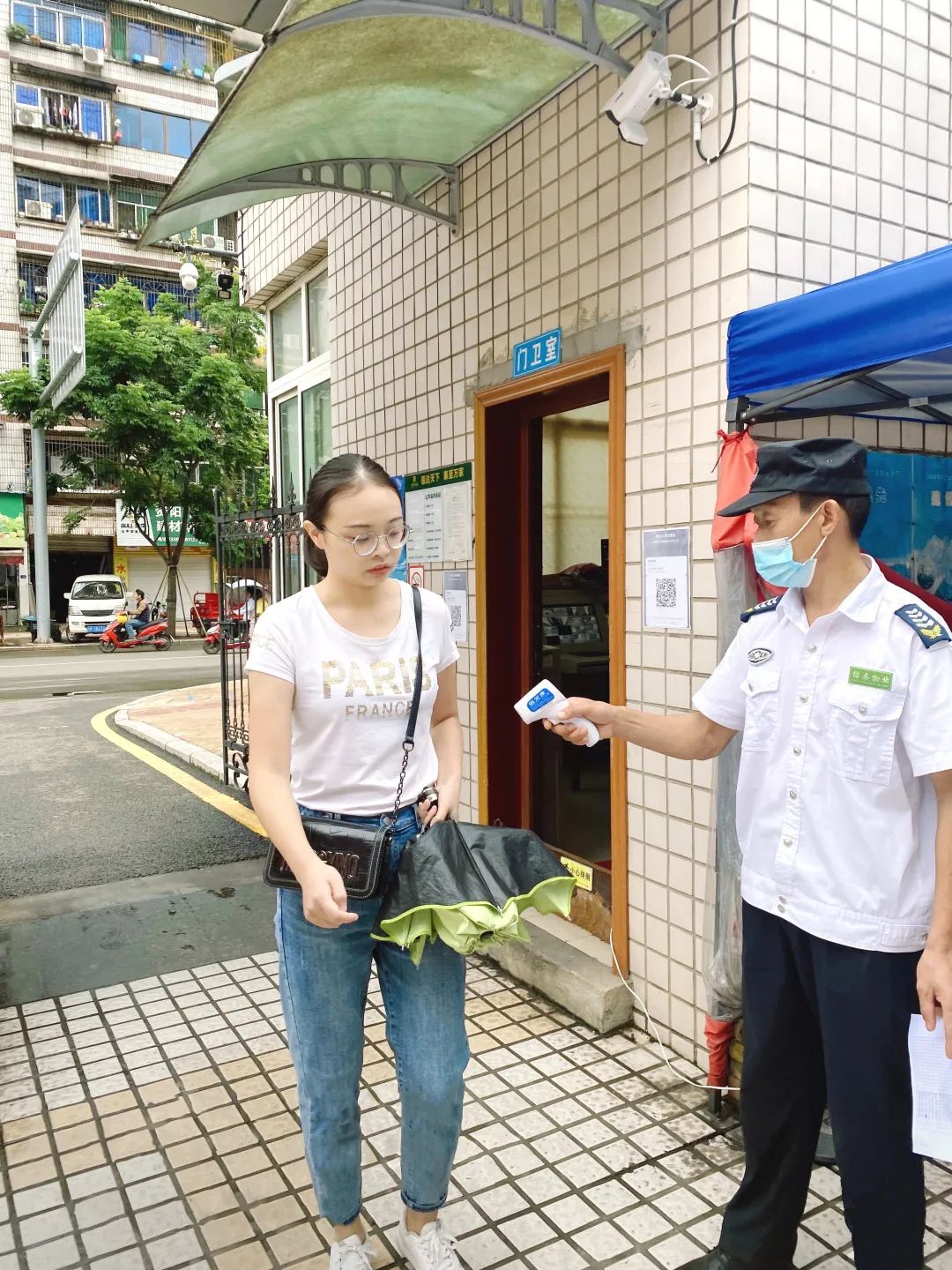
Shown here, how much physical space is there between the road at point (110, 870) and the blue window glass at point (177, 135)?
26.9m

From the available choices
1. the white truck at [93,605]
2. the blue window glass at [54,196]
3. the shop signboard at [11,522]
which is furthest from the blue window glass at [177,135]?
the white truck at [93,605]

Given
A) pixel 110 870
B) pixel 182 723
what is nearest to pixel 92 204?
pixel 182 723

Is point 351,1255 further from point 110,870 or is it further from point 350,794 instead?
point 110,870

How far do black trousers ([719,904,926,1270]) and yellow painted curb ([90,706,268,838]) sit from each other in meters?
3.77

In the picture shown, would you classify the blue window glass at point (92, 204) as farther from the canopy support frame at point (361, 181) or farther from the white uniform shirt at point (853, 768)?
the white uniform shirt at point (853, 768)

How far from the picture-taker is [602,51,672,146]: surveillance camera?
3.02m

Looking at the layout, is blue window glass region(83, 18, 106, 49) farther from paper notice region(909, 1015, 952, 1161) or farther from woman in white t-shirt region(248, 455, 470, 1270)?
paper notice region(909, 1015, 952, 1161)

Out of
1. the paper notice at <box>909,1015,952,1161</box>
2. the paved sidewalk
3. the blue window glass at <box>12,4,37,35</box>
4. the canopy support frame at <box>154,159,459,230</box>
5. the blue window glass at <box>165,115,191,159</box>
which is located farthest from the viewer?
the blue window glass at <box>165,115,191,159</box>

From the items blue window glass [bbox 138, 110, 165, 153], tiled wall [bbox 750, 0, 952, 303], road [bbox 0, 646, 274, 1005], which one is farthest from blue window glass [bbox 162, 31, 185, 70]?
tiled wall [bbox 750, 0, 952, 303]

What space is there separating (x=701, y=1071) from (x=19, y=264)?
31.9 m

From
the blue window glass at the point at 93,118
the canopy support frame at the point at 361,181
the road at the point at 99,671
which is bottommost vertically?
the road at the point at 99,671

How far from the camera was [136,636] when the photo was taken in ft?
77.7

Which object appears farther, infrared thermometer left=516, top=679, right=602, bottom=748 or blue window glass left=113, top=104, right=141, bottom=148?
blue window glass left=113, top=104, right=141, bottom=148

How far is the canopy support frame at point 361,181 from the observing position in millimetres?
4379
